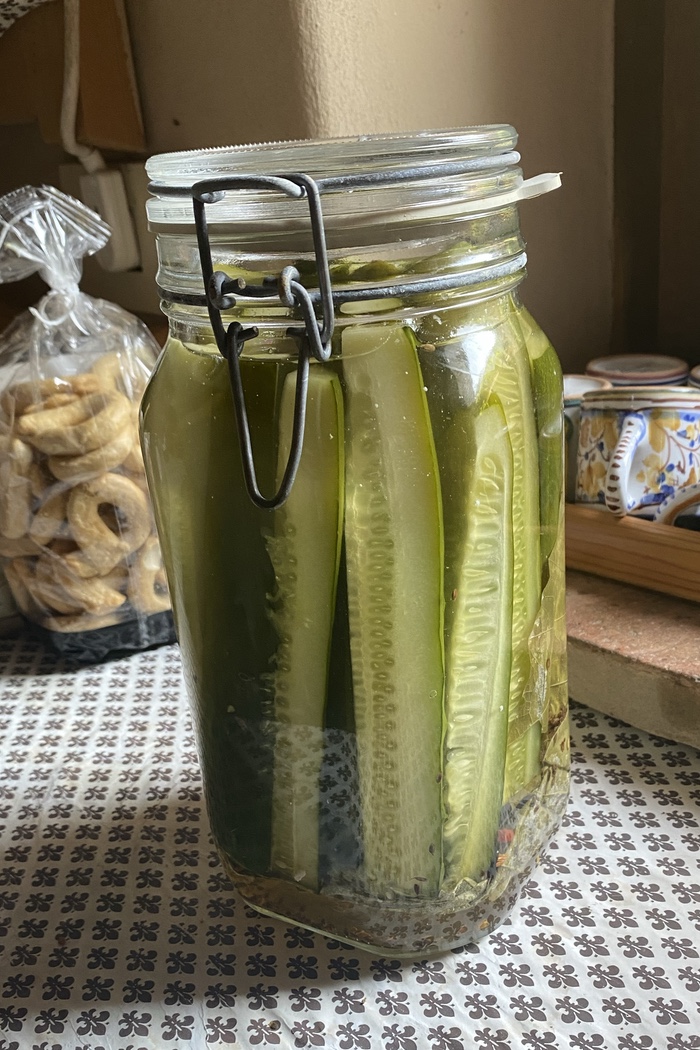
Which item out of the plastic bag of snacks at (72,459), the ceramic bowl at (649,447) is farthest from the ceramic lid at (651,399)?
the plastic bag of snacks at (72,459)

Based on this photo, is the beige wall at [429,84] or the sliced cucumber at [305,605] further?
the beige wall at [429,84]

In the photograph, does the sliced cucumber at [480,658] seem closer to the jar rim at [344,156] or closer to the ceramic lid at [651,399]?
the jar rim at [344,156]

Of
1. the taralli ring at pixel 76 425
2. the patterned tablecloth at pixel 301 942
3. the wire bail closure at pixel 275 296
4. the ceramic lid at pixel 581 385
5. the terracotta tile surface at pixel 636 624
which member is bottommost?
the patterned tablecloth at pixel 301 942

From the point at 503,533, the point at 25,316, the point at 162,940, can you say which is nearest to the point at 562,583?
the point at 503,533

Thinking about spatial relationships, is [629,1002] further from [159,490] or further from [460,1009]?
[159,490]

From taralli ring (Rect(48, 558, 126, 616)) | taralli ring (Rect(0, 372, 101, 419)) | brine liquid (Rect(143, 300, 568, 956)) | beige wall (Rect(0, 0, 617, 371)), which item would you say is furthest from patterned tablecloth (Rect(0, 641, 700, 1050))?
beige wall (Rect(0, 0, 617, 371))

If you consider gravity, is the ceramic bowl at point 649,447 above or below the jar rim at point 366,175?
below

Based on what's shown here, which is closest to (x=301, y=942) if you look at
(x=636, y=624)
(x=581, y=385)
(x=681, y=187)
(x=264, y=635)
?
(x=264, y=635)
